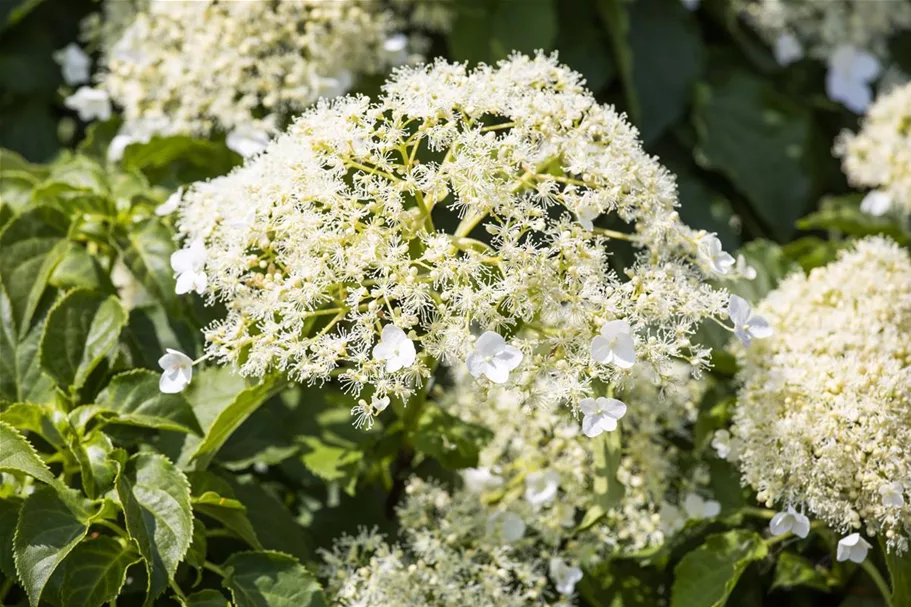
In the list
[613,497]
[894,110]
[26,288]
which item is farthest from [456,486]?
[894,110]

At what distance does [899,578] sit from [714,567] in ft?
0.78

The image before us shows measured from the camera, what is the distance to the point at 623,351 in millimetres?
1112

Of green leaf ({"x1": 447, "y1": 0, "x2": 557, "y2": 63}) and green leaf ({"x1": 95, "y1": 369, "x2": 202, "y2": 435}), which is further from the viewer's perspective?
green leaf ({"x1": 447, "y1": 0, "x2": 557, "y2": 63})

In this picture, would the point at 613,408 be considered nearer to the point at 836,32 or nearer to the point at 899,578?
the point at 899,578

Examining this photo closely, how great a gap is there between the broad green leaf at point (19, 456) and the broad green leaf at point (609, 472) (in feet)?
2.29

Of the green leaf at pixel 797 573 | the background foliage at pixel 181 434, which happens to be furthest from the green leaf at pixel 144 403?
the green leaf at pixel 797 573

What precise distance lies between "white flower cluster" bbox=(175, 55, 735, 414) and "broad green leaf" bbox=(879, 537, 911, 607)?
0.37m

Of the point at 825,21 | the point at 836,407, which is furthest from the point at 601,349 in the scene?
the point at 825,21

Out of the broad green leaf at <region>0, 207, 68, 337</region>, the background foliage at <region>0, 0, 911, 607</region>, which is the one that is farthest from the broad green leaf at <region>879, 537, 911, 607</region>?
the broad green leaf at <region>0, 207, 68, 337</region>

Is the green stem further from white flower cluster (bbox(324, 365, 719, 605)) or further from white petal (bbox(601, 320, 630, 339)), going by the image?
white petal (bbox(601, 320, 630, 339))

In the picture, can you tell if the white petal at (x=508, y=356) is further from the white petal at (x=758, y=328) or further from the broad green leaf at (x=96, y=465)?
the broad green leaf at (x=96, y=465)

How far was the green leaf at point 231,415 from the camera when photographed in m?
1.25

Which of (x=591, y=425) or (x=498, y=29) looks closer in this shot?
(x=591, y=425)

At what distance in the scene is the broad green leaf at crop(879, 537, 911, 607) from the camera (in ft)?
4.11
